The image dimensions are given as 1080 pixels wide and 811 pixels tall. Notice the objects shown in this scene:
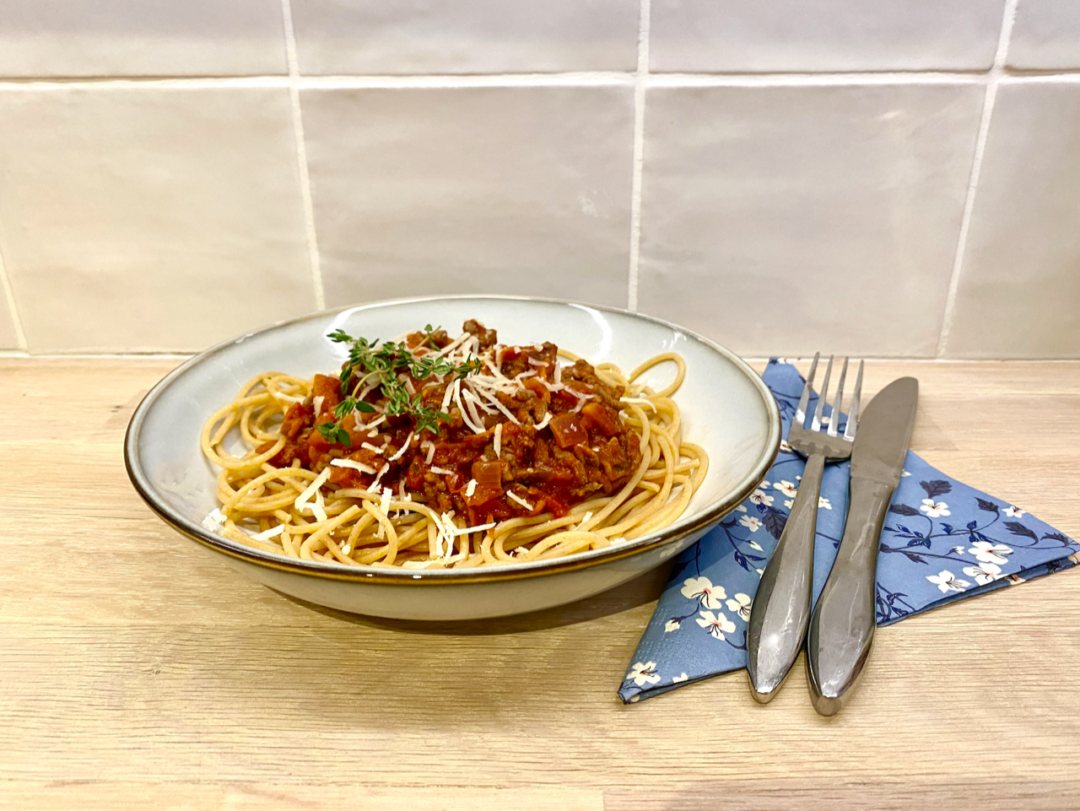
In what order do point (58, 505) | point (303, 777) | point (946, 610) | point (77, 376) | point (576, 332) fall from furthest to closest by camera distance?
point (77, 376) → point (576, 332) → point (58, 505) → point (946, 610) → point (303, 777)

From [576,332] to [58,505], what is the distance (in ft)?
3.52

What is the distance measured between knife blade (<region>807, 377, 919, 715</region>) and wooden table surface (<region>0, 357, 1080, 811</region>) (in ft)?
0.16

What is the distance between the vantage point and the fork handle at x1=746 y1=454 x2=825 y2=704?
908 mm

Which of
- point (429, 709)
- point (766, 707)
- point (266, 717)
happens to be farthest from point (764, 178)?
point (266, 717)

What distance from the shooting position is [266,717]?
903 millimetres

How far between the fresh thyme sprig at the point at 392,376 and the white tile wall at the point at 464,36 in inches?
26.3

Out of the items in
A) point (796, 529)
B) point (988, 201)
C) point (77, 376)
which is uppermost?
point (988, 201)

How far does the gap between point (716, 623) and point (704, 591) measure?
6cm

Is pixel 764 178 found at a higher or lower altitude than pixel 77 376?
higher

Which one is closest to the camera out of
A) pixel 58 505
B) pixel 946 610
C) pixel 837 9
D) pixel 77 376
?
pixel 946 610

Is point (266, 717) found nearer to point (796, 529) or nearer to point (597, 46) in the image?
point (796, 529)

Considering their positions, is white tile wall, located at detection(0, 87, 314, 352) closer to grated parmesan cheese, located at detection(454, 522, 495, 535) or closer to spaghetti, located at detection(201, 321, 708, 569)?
spaghetti, located at detection(201, 321, 708, 569)

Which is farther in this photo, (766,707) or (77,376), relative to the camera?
(77,376)

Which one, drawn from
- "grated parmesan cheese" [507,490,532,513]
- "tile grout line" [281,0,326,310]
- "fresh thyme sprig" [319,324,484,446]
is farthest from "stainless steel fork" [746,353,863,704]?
"tile grout line" [281,0,326,310]
